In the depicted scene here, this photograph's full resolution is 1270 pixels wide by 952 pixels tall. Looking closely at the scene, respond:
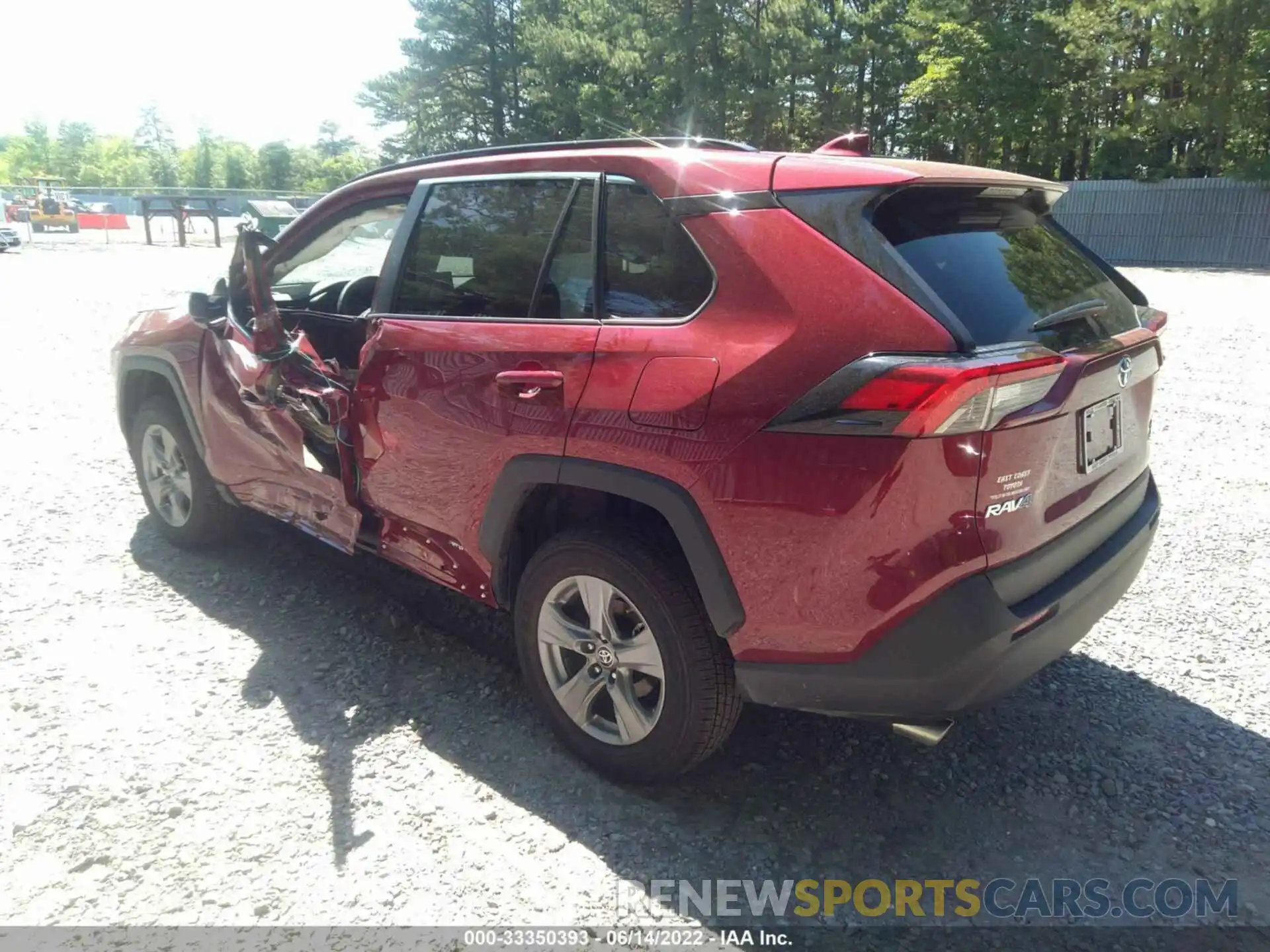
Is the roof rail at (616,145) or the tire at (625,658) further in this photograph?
the roof rail at (616,145)

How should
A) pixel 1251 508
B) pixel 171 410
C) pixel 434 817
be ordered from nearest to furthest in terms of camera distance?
pixel 434 817
pixel 171 410
pixel 1251 508

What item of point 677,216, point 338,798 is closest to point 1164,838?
point 677,216

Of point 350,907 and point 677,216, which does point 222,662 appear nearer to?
point 350,907

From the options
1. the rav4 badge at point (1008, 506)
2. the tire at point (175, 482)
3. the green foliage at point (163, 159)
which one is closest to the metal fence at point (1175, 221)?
the tire at point (175, 482)

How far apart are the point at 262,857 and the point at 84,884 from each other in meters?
0.45

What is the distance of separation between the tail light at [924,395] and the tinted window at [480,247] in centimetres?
118

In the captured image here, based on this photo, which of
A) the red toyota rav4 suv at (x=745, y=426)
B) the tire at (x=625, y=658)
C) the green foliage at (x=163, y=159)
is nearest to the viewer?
the red toyota rav4 suv at (x=745, y=426)

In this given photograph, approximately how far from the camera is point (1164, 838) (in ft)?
8.52

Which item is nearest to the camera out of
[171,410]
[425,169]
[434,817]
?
[434,817]

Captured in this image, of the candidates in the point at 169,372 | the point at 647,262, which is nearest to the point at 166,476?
the point at 169,372

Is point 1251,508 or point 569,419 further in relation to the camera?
point 1251,508

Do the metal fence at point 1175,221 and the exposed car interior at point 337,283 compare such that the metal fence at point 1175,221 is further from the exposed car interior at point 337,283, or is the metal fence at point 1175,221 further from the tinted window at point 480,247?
the tinted window at point 480,247

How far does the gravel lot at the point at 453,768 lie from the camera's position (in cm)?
248

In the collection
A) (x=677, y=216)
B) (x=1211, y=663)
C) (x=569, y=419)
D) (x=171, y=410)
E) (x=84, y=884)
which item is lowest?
(x=84, y=884)
